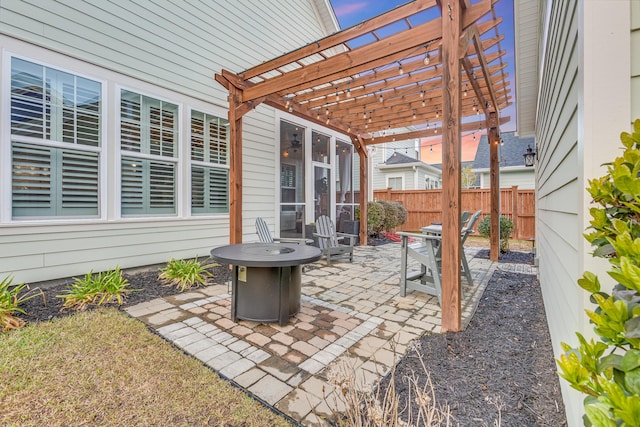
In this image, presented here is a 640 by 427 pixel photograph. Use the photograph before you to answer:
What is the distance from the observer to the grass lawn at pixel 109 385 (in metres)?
1.69

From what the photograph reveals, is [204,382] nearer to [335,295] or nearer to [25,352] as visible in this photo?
[25,352]

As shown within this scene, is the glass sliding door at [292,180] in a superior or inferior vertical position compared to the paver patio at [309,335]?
superior

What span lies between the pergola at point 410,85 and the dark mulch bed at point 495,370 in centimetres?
35

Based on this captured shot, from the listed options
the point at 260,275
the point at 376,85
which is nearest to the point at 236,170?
the point at 260,275

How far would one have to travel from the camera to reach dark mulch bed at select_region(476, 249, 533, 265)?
5867 millimetres

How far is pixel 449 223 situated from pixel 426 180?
1387cm

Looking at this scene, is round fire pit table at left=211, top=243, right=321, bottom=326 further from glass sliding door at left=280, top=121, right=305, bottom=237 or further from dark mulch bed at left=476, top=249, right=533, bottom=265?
dark mulch bed at left=476, top=249, right=533, bottom=265

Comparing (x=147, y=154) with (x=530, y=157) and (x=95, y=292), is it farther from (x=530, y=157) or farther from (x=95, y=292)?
(x=530, y=157)

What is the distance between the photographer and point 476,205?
1064 centimetres

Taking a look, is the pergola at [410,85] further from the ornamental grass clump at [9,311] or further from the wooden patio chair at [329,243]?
the ornamental grass clump at [9,311]

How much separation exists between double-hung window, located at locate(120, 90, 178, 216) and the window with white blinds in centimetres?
36

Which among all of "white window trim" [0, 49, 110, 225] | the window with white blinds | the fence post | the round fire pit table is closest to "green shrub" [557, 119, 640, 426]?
the round fire pit table

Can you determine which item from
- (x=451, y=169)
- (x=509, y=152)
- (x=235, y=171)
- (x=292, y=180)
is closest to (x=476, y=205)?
(x=509, y=152)

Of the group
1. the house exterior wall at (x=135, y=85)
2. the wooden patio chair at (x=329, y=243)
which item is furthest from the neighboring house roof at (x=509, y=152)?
the house exterior wall at (x=135, y=85)
